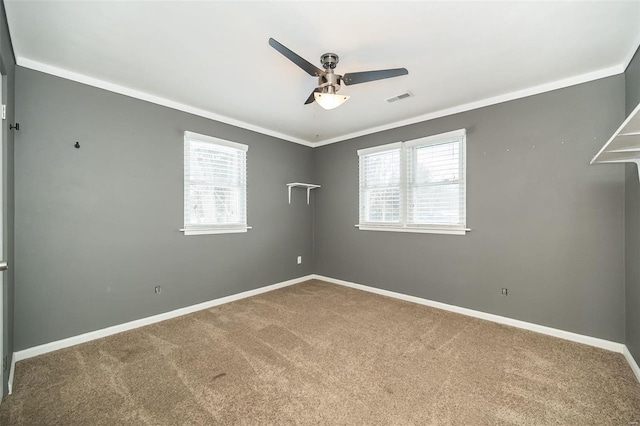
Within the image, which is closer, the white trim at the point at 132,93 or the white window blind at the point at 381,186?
the white trim at the point at 132,93

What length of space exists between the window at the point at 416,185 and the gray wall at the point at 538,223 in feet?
0.43

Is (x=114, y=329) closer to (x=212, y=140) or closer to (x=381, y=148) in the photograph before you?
(x=212, y=140)

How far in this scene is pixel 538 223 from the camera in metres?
2.96

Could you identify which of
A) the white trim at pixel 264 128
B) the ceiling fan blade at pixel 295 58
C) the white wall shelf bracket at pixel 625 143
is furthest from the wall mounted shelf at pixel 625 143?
the ceiling fan blade at pixel 295 58

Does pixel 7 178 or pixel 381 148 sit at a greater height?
pixel 381 148

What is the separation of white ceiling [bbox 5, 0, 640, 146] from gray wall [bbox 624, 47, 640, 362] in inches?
9.7

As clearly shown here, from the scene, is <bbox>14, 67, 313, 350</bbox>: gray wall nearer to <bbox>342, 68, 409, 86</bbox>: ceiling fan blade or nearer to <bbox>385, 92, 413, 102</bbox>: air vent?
<bbox>385, 92, 413, 102</bbox>: air vent

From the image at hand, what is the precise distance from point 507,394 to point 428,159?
2.76 metres

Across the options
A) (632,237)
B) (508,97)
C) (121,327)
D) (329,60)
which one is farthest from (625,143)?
(121,327)

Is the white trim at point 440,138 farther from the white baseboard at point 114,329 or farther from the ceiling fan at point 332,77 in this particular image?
the white baseboard at point 114,329

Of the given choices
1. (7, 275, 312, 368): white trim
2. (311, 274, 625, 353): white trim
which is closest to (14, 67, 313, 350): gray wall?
(7, 275, 312, 368): white trim

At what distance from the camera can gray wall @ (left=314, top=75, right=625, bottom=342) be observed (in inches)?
103

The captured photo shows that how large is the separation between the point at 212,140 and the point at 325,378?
3.17 metres

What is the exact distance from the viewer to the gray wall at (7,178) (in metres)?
1.86
